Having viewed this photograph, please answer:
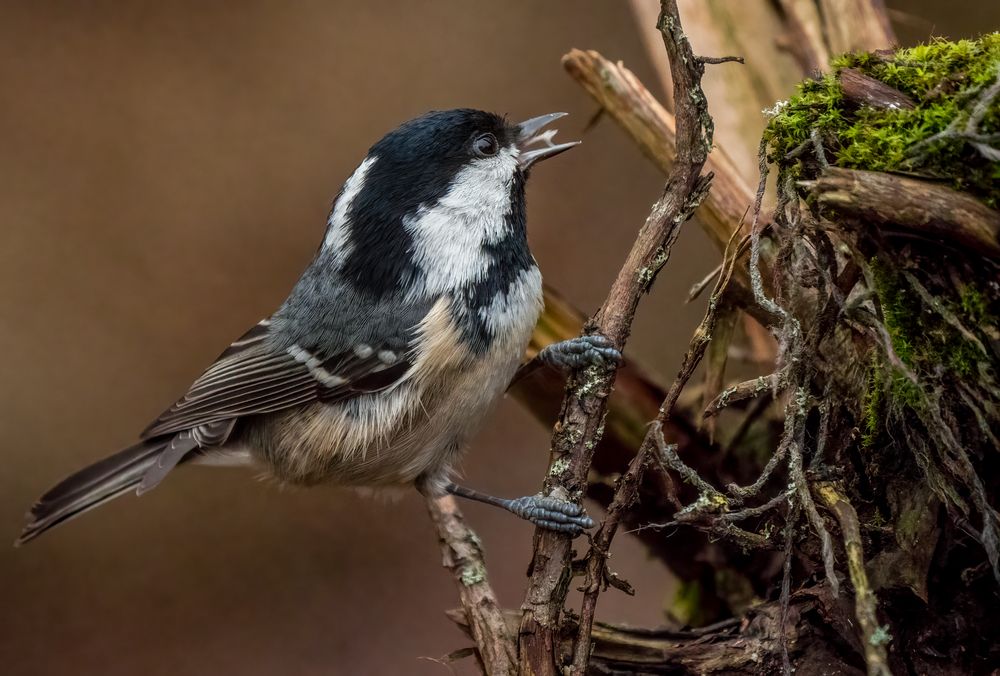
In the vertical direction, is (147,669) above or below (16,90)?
below

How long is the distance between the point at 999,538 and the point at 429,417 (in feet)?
2.47

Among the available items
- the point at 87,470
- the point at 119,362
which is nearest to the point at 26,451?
the point at 119,362

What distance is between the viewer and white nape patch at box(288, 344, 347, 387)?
1.31 m

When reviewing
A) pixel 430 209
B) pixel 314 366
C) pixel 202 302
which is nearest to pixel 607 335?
pixel 430 209

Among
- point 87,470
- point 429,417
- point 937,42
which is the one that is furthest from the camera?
point 87,470

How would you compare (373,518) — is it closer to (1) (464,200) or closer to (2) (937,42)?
(1) (464,200)

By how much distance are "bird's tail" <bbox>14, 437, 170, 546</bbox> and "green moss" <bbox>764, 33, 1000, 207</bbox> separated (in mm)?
1181

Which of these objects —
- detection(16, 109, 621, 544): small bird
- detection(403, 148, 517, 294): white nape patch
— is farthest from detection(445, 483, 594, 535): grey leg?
detection(403, 148, 517, 294): white nape patch

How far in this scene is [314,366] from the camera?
1.34m

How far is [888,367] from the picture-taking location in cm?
82

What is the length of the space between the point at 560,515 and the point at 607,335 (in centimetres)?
22

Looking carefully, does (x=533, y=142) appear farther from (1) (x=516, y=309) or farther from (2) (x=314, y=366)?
(2) (x=314, y=366)

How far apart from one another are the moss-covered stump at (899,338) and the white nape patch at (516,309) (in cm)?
42

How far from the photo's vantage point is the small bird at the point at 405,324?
122cm
